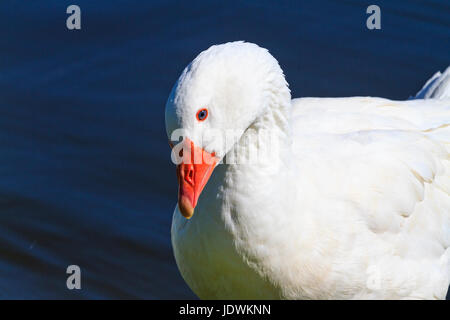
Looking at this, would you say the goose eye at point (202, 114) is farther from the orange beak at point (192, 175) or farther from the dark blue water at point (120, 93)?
the dark blue water at point (120, 93)

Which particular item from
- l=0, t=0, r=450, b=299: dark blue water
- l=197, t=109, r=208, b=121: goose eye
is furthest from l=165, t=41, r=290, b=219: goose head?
l=0, t=0, r=450, b=299: dark blue water

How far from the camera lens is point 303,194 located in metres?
4.51

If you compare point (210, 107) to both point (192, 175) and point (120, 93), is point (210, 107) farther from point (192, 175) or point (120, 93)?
point (120, 93)

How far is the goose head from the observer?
12.2 ft

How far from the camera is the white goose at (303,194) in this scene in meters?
A: 3.88

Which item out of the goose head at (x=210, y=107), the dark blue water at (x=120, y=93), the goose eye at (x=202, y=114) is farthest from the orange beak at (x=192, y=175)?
the dark blue water at (x=120, y=93)

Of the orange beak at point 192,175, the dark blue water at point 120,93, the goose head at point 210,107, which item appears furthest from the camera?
the dark blue water at point 120,93

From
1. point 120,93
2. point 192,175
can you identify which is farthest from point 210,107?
point 120,93

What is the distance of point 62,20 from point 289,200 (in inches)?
199

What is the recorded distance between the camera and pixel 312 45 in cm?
848

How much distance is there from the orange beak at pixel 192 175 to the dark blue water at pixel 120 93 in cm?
228

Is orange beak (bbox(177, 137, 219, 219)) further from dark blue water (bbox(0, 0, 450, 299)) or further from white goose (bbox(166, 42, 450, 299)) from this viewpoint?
dark blue water (bbox(0, 0, 450, 299))

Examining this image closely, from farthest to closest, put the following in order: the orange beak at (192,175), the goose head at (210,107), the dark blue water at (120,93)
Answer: the dark blue water at (120,93)
the orange beak at (192,175)
the goose head at (210,107)

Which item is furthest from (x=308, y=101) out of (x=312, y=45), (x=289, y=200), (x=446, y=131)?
(x=312, y=45)
